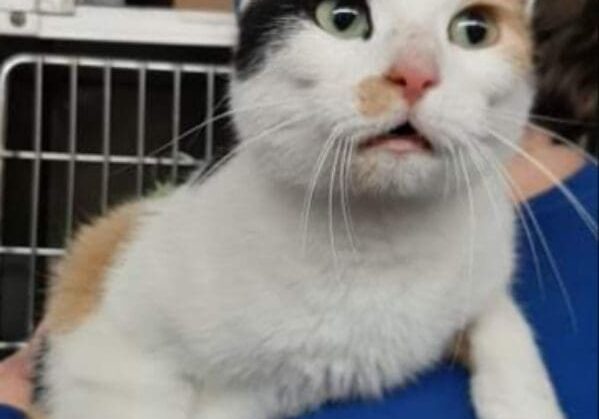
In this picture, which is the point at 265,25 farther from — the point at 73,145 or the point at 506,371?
the point at 73,145

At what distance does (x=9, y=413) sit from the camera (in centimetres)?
93

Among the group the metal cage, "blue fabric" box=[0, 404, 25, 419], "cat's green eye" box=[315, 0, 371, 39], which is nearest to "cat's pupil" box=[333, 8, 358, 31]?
"cat's green eye" box=[315, 0, 371, 39]

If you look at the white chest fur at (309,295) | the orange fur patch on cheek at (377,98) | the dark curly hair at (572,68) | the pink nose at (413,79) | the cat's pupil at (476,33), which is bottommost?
the white chest fur at (309,295)

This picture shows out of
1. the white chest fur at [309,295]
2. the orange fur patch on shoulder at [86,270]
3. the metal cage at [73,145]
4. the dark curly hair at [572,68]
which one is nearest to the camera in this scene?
the white chest fur at [309,295]

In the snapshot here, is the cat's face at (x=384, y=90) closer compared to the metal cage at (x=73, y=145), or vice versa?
the cat's face at (x=384, y=90)

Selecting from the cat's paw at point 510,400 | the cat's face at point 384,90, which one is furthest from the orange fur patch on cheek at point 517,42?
the cat's paw at point 510,400

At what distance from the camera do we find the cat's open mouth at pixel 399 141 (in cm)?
66

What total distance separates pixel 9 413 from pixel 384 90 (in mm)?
442

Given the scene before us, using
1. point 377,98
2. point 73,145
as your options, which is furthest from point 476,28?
point 73,145

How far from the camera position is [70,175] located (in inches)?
49.5

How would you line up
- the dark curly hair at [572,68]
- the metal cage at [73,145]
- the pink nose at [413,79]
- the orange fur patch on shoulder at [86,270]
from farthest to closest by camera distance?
the metal cage at [73,145]
the dark curly hair at [572,68]
the orange fur patch on shoulder at [86,270]
the pink nose at [413,79]

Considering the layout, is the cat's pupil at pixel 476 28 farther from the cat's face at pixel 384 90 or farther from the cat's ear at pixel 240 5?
the cat's ear at pixel 240 5

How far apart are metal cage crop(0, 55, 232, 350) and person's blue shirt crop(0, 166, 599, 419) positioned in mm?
364

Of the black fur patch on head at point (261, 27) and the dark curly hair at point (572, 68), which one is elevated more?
the black fur patch on head at point (261, 27)
